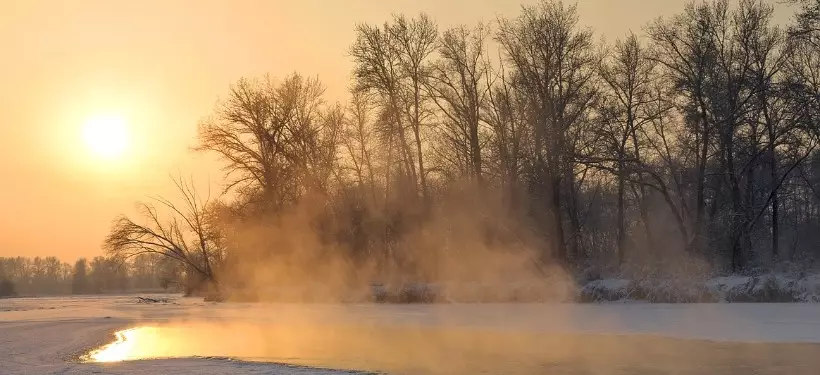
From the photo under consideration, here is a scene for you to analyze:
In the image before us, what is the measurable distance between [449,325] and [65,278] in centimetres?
13346

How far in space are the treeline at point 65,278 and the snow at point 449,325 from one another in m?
58.5

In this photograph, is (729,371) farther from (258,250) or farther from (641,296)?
(258,250)

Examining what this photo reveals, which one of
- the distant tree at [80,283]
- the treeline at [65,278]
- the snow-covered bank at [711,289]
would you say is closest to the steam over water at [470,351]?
the snow-covered bank at [711,289]

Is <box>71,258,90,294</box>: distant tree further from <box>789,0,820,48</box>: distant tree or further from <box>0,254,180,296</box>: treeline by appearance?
<box>789,0,820,48</box>: distant tree

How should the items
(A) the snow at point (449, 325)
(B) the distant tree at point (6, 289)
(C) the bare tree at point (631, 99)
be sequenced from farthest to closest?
(B) the distant tree at point (6, 289), (C) the bare tree at point (631, 99), (A) the snow at point (449, 325)

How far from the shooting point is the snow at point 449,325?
41.1 feet

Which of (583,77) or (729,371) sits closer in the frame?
(729,371)

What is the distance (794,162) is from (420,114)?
57.1 feet

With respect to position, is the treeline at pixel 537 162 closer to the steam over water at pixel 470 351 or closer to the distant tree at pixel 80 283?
the steam over water at pixel 470 351

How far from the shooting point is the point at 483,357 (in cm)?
1303

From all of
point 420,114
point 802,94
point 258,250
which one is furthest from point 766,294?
point 258,250

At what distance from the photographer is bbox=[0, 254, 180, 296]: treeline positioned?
106819 mm

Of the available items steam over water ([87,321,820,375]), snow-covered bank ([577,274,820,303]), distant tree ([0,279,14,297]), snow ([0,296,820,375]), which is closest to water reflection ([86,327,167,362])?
steam over water ([87,321,820,375])

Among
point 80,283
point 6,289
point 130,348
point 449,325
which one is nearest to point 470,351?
point 449,325
